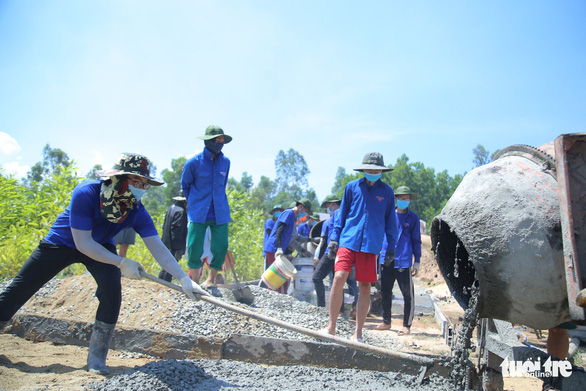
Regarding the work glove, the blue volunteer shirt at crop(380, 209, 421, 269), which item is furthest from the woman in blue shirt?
the blue volunteer shirt at crop(380, 209, 421, 269)

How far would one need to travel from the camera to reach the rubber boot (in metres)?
3.72

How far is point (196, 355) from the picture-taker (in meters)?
4.18

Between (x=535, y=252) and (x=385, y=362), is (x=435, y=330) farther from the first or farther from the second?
(x=535, y=252)

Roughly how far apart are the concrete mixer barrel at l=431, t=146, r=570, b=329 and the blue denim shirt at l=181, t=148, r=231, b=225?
3.41m

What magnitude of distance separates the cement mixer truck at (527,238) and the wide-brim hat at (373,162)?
1744mm

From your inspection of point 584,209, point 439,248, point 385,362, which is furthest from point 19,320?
point 584,209

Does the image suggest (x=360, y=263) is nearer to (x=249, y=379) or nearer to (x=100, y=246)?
(x=249, y=379)

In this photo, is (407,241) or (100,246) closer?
(100,246)

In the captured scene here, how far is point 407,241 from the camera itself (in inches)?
249

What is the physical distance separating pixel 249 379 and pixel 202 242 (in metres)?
2.57

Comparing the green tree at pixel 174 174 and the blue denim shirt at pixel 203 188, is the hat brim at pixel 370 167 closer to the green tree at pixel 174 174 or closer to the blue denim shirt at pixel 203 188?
the blue denim shirt at pixel 203 188

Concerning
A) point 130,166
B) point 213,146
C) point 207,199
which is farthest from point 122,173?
point 213,146

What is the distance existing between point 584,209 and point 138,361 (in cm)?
396

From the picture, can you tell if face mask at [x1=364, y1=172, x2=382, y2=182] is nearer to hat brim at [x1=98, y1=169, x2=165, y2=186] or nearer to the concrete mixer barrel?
the concrete mixer barrel
